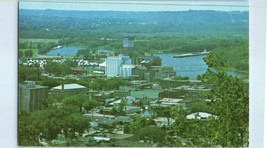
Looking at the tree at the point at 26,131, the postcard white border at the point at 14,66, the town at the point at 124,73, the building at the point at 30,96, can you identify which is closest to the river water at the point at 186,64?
the town at the point at 124,73

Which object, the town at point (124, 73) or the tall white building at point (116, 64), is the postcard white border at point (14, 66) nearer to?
the town at point (124, 73)

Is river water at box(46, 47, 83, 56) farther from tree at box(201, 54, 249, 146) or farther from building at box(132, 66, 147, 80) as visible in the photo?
tree at box(201, 54, 249, 146)

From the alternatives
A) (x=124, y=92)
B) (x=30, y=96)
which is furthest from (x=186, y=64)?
(x=30, y=96)

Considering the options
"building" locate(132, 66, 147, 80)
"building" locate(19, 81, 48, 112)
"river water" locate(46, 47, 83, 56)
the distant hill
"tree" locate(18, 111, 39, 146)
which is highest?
the distant hill

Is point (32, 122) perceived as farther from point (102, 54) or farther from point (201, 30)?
point (201, 30)

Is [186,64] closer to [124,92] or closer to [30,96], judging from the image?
[124,92]

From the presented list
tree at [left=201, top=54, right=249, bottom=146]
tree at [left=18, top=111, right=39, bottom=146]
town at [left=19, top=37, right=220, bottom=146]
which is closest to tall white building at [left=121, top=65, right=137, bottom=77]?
town at [left=19, top=37, right=220, bottom=146]

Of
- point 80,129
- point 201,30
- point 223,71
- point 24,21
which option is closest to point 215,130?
point 223,71
